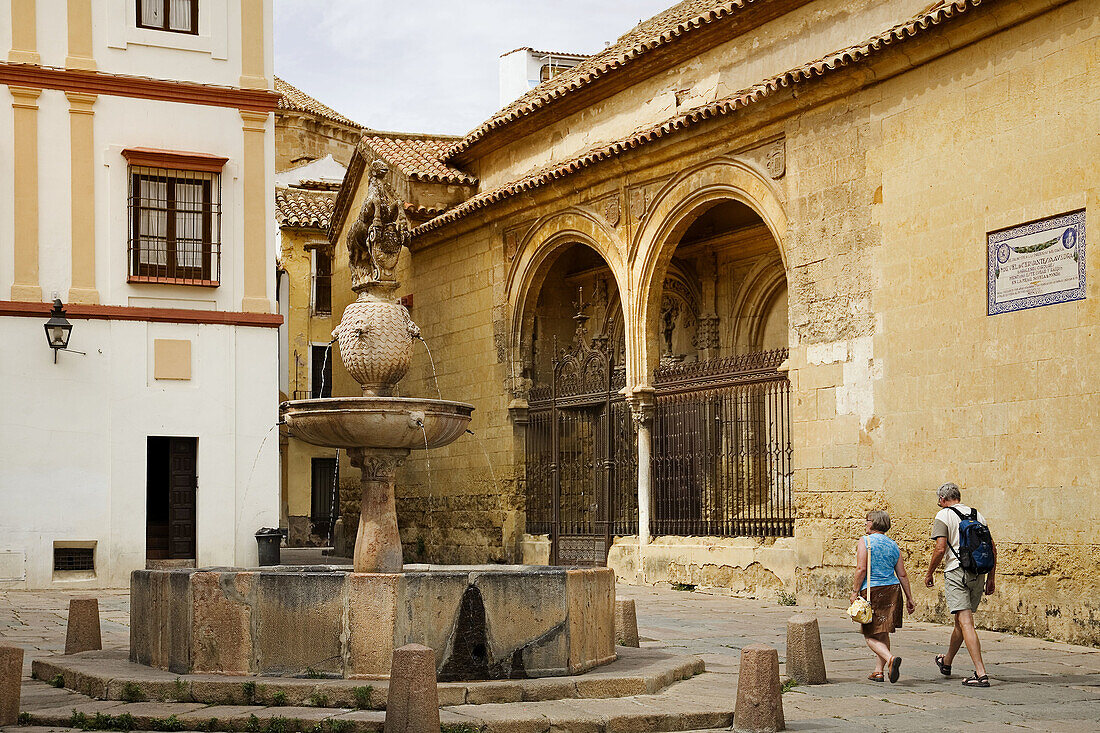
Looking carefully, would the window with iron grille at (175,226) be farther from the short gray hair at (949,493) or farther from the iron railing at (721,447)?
the short gray hair at (949,493)

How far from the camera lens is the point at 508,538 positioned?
2039 centimetres

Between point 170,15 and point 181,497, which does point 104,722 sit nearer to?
point 181,497

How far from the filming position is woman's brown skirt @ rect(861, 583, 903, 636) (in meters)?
8.88

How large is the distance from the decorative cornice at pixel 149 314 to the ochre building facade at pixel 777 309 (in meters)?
4.18

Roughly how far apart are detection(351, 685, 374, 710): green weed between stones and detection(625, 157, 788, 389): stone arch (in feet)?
31.6

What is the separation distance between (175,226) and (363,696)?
12.0 metres

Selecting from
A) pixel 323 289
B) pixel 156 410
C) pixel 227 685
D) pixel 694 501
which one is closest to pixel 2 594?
pixel 156 410

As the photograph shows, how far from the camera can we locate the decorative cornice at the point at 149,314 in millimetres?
17016

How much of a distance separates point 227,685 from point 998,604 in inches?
284

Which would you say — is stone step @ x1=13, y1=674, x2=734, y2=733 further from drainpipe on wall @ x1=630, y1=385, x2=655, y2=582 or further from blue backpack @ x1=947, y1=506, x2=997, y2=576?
drainpipe on wall @ x1=630, y1=385, x2=655, y2=582

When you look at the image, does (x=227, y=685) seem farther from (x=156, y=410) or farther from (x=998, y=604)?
(x=156, y=410)

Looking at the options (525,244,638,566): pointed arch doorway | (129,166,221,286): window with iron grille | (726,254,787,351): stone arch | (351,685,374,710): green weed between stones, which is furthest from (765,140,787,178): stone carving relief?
(351,685,374,710): green weed between stones

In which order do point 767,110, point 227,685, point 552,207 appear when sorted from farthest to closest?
point 552,207
point 767,110
point 227,685

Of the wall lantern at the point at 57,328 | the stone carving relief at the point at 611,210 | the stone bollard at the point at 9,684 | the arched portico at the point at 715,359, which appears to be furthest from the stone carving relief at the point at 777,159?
the stone bollard at the point at 9,684
